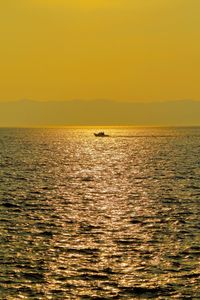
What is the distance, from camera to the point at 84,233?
5300cm

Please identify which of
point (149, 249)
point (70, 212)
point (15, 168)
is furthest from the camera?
point (15, 168)

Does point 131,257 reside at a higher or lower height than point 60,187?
lower

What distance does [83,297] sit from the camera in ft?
114

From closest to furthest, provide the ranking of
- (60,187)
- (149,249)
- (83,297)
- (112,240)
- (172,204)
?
(83,297), (149,249), (112,240), (172,204), (60,187)

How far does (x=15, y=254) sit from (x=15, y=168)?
9333 centimetres

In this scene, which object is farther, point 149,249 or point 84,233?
point 84,233

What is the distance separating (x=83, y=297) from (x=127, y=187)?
64.5 m

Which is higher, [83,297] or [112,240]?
[112,240]

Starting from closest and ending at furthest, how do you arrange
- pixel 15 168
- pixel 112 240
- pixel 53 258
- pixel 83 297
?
1. pixel 83 297
2. pixel 53 258
3. pixel 112 240
4. pixel 15 168

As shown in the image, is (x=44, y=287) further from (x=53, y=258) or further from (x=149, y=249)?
(x=149, y=249)

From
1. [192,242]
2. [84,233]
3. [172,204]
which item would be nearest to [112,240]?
[84,233]

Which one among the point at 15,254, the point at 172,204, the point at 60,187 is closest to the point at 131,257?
the point at 15,254

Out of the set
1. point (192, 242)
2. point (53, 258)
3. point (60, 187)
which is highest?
point (60, 187)

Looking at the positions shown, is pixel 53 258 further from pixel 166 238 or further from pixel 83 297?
pixel 166 238
